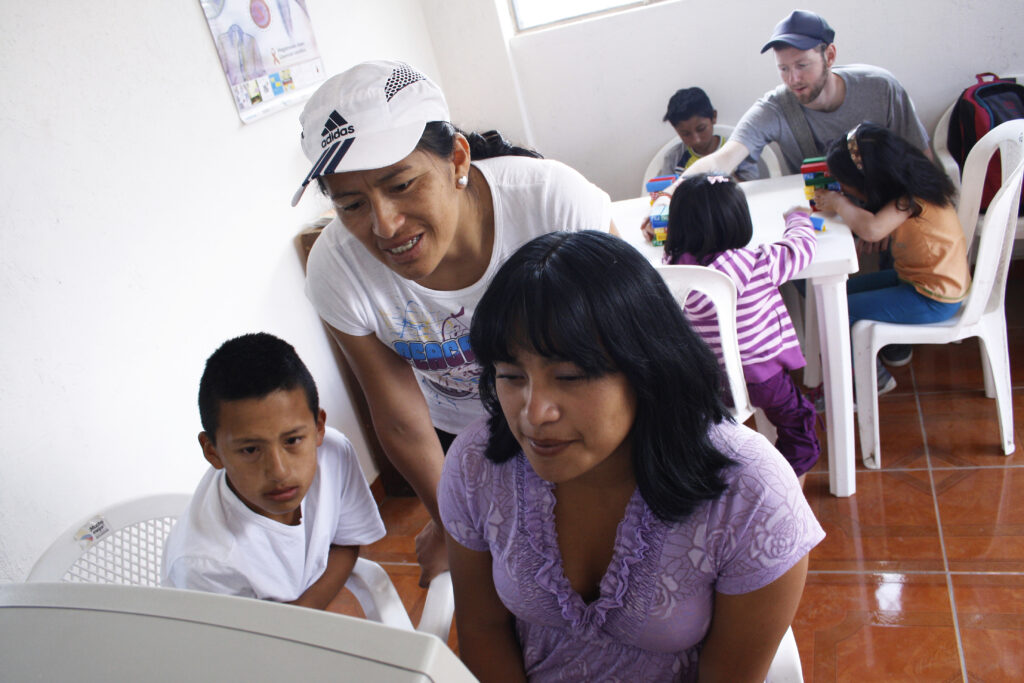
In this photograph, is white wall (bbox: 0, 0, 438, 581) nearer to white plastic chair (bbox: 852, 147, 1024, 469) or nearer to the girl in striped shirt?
the girl in striped shirt

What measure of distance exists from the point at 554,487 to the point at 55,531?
4.17 feet

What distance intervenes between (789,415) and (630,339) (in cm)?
145

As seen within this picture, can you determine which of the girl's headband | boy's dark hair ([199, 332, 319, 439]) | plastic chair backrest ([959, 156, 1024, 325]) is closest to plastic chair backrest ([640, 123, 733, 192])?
the girl's headband

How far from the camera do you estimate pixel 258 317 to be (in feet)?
8.11

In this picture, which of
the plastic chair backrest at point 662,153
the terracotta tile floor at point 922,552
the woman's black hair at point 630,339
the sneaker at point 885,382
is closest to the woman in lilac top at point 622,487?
the woman's black hair at point 630,339

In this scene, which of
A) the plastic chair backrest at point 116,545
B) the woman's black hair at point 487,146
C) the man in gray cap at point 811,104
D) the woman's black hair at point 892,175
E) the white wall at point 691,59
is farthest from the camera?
the white wall at point 691,59

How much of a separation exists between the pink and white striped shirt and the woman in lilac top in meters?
1.10

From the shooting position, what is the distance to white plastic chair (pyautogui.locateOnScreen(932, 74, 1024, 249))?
2.28 m

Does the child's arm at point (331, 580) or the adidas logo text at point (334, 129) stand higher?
the adidas logo text at point (334, 129)

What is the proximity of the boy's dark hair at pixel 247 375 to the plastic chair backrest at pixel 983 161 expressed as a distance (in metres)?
2.00

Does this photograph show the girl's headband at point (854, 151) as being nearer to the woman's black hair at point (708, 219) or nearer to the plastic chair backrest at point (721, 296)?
the woman's black hair at point (708, 219)

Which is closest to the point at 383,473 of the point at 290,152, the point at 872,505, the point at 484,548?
the point at 290,152

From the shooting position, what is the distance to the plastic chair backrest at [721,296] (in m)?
1.86

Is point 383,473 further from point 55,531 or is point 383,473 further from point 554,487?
point 554,487
